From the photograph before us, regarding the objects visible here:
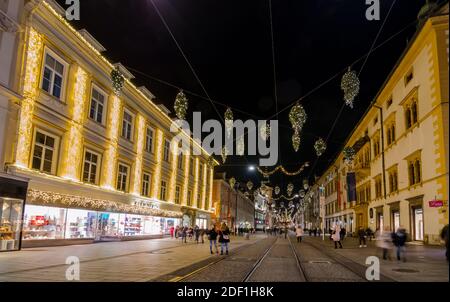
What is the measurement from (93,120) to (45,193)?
711 centimetres

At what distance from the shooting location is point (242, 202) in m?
98.3

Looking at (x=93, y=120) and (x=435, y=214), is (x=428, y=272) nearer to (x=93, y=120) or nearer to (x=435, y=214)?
(x=435, y=214)

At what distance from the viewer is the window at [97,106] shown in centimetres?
2629

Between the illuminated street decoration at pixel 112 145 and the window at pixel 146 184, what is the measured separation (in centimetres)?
631

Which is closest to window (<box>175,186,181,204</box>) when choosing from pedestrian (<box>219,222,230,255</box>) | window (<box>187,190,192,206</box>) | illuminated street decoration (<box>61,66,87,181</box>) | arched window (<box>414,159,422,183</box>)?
window (<box>187,190,192,206</box>)

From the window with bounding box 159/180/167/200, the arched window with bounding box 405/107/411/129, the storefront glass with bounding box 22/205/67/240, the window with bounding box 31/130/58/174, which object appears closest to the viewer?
the storefront glass with bounding box 22/205/67/240

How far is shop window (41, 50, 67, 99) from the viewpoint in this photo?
835 inches

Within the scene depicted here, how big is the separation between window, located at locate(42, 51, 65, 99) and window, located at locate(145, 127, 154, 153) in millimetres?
13395

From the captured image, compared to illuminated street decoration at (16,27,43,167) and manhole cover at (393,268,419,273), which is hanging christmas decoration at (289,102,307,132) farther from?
illuminated street decoration at (16,27,43,167)

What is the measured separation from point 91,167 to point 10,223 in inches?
337

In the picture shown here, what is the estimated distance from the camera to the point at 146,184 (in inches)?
1416

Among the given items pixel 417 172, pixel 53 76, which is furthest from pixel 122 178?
pixel 417 172

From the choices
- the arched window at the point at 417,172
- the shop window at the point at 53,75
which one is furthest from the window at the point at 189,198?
the arched window at the point at 417,172

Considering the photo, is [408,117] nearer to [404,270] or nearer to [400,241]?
[400,241]
